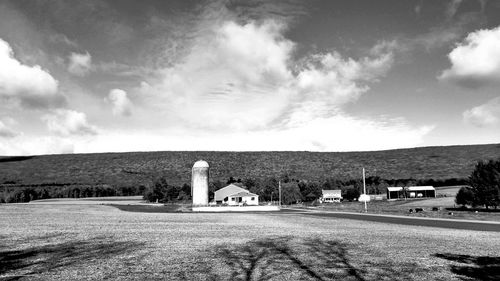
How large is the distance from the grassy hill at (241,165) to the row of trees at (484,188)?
84.9m

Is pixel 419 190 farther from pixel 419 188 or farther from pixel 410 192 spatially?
pixel 410 192

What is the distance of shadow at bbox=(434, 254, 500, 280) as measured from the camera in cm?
1107

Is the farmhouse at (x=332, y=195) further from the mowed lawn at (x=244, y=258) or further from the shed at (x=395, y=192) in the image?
the mowed lawn at (x=244, y=258)

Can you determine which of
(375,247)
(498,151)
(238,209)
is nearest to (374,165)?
(498,151)

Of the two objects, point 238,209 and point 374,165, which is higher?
point 374,165

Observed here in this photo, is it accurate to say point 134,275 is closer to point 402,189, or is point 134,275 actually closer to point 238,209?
point 238,209

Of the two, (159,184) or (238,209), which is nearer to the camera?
(238,209)

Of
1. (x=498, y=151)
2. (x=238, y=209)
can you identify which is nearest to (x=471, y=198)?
(x=238, y=209)

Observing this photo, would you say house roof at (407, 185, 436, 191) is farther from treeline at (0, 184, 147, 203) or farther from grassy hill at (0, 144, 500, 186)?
treeline at (0, 184, 147, 203)

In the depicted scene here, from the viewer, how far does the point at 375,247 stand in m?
16.7

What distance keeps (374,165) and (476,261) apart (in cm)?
16619

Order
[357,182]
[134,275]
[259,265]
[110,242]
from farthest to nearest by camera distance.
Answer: [357,182] < [110,242] < [259,265] < [134,275]

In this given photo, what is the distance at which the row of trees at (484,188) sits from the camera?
62219mm

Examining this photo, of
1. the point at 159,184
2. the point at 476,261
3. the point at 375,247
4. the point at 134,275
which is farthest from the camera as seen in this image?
the point at 159,184
